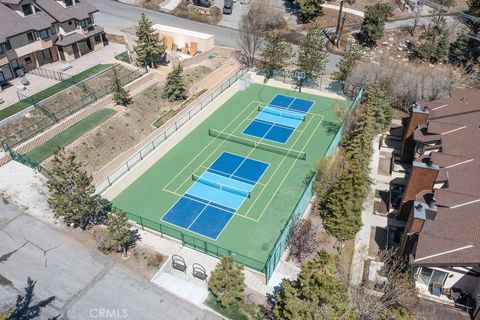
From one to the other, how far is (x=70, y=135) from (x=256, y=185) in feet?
50.6

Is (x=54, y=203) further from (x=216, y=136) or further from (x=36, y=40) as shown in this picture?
(x=36, y=40)

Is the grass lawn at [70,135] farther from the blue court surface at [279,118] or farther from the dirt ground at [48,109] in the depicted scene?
the blue court surface at [279,118]

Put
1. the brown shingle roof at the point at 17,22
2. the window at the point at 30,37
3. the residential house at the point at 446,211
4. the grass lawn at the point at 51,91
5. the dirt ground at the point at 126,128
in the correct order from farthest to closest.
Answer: the window at the point at 30,37 → the brown shingle roof at the point at 17,22 → the grass lawn at the point at 51,91 → the dirt ground at the point at 126,128 → the residential house at the point at 446,211

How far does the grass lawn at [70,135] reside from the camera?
29672 mm

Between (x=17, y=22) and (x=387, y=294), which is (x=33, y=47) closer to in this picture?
(x=17, y=22)

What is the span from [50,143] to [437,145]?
28715mm

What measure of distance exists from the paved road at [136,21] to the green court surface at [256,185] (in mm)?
13708

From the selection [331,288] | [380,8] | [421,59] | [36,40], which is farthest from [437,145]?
[36,40]

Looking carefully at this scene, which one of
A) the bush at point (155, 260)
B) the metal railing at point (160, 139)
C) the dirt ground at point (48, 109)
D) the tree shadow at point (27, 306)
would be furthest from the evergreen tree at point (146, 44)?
the tree shadow at point (27, 306)

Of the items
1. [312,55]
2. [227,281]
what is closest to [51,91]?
[312,55]

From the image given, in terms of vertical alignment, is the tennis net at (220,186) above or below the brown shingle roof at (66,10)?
below

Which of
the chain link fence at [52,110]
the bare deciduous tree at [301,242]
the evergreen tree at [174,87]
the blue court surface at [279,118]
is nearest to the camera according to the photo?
the bare deciduous tree at [301,242]

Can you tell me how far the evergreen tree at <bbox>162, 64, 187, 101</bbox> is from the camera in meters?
37.3

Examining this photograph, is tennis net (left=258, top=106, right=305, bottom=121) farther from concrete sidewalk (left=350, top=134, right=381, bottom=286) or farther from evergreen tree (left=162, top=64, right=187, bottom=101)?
concrete sidewalk (left=350, top=134, right=381, bottom=286)
